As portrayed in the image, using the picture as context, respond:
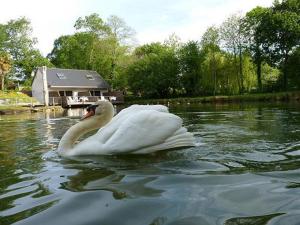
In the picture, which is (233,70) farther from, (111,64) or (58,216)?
(58,216)

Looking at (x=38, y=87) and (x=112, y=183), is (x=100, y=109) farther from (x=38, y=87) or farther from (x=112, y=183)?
(x=38, y=87)

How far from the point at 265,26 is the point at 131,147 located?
52310 millimetres

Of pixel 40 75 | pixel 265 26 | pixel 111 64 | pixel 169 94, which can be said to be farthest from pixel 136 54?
pixel 265 26

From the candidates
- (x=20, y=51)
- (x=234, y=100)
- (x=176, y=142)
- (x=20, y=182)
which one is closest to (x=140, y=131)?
(x=176, y=142)

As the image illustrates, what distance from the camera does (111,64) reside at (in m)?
78.4

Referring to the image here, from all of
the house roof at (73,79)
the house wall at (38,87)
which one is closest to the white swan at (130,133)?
the house wall at (38,87)

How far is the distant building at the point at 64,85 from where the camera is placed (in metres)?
59.4

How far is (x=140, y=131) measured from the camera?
5.83m

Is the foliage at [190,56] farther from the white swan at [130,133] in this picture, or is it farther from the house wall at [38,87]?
the white swan at [130,133]

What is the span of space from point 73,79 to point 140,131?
63.7 m

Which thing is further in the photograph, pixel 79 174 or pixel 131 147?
pixel 131 147

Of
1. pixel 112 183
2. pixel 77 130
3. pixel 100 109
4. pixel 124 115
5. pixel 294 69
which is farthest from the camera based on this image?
pixel 294 69

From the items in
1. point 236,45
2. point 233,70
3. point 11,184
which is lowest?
point 11,184

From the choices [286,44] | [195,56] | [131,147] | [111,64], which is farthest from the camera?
[111,64]
